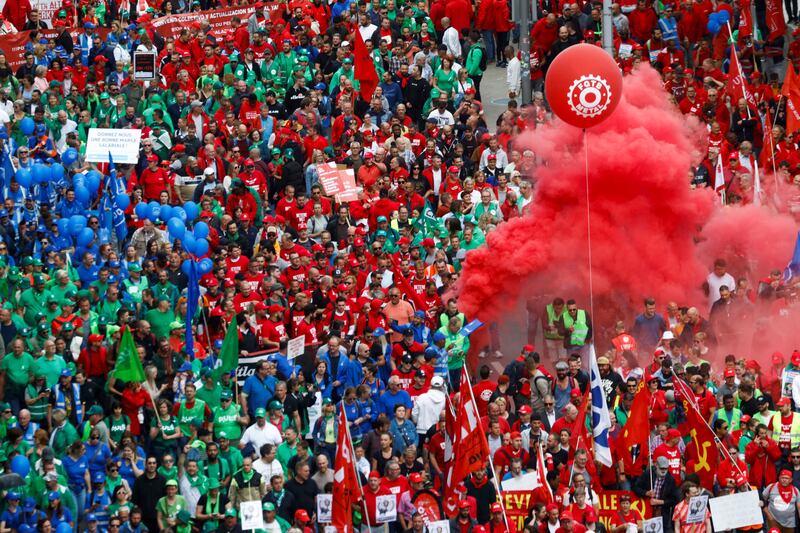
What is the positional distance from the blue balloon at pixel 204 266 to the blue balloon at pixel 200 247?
0.68 feet

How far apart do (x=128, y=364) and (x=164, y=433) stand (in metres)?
0.82

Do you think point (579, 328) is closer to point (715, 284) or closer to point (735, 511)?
point (715, 284)

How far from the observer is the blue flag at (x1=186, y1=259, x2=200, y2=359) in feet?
68.9

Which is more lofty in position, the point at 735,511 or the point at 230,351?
the point at 230,351

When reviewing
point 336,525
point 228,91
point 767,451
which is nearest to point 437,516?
point 336,525

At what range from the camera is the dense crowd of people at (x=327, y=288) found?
→ 19062 mm

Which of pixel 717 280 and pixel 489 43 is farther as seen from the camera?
pixel 489 43

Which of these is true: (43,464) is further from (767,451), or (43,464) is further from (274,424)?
(767,451)

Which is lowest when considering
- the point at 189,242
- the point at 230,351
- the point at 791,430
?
the point at 791,430

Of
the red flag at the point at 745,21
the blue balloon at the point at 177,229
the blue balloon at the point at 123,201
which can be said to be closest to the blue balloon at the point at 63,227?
the blue balloon at the point at 123,201

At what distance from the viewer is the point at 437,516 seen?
18.8 m

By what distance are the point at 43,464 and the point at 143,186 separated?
6.84m

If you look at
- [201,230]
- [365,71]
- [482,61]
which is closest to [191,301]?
[201,230]

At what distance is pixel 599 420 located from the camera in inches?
762
